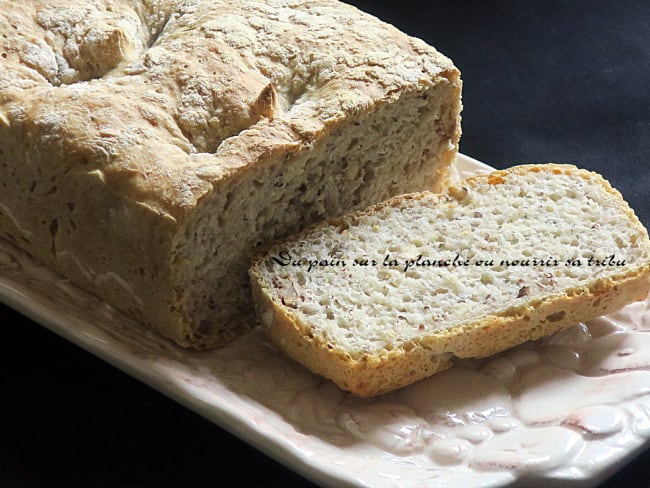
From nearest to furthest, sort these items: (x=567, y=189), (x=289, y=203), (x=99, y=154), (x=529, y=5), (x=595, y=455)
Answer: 1. (x=595, y=455)
2. (x=99, y=154)
3. (x=289, y=203)
4. (x=567, y=189)
5. (x=529, y=5)

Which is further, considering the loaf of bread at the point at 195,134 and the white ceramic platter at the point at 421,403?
the loaf of bread at the point at 195,134

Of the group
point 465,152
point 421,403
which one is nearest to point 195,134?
point 421,403

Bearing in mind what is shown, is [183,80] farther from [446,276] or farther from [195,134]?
[446,276]

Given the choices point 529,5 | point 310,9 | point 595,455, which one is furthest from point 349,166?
point 529,5

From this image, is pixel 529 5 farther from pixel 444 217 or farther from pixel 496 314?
pixel 496 314

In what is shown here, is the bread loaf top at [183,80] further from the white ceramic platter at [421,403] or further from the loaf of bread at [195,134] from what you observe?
the white ceramic platter at [421,403]

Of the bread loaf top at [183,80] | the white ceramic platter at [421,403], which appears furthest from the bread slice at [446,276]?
the bread loaf top at [183,80]
